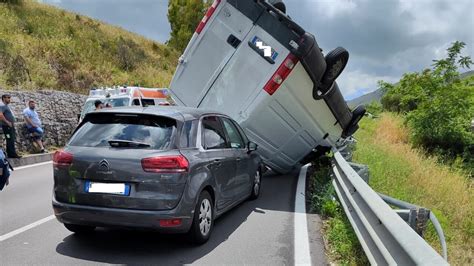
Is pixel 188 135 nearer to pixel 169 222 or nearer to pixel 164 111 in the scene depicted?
pixel 164 111

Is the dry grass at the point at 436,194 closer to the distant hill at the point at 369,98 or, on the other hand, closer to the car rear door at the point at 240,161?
the distant hill at the point at 369,98

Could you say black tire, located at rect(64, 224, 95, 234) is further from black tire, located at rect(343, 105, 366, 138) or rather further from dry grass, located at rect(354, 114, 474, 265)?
black tire, located at rect(343, 105, 366, 138)

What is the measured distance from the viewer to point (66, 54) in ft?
81.9

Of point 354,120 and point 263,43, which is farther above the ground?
point 263,43

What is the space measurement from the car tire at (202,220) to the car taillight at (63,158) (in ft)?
5.05

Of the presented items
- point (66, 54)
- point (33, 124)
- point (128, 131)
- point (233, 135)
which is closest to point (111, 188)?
point (128, 131)

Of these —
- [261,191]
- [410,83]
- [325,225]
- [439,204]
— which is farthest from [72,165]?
[410,83]

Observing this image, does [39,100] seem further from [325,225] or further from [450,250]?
[450,250]

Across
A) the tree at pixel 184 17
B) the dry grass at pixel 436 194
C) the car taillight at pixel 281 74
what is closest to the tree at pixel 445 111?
the dry grass at pixel 436 194

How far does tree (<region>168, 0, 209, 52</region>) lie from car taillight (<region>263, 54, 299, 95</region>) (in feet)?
120

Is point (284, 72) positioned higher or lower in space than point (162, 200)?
higher

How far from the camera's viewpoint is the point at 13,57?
64.0ft

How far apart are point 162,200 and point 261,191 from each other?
427 cm

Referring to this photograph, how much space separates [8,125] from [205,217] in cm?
839
